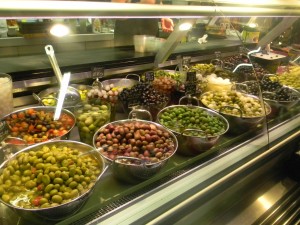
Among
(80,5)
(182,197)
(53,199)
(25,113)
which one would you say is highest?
(80,5)

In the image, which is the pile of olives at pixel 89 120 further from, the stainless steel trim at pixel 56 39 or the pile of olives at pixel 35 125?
the stainless steel trim at pixel 56 39

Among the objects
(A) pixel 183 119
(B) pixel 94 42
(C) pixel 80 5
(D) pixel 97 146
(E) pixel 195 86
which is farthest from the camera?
(B) pixel 94 42

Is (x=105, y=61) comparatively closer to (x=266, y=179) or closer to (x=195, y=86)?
(x=195, y=86)

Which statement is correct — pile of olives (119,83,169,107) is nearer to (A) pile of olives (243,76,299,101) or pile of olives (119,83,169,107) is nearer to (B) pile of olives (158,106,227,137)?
(B) pile of olives (158,106,227,137)

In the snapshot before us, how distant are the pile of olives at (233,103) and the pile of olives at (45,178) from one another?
1.17 metres

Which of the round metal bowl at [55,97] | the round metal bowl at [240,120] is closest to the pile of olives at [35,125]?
the round metal bowl at [55,97]

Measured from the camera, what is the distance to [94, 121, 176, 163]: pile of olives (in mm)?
1519

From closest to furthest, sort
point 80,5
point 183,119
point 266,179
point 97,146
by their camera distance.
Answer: point 80,5, point 97,146, point 183,119, point 266,179

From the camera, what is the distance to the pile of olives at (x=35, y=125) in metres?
1.60

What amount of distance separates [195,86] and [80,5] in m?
1.31

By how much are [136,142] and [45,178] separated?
546mm

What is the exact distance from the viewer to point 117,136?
63.9 inches

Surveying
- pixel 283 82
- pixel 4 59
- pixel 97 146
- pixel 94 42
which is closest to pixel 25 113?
pixel 97 146

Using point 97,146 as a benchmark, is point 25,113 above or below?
above
